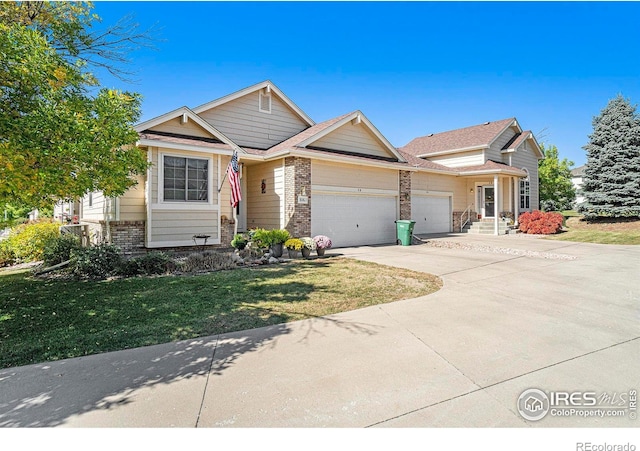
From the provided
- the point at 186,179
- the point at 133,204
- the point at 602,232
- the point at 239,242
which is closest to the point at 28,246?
the point at 133,204

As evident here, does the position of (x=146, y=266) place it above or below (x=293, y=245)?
below

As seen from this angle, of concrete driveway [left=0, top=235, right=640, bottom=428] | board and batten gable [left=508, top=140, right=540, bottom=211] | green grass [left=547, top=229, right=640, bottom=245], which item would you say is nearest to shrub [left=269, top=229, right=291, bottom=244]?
concrete driveway [left=0, top=235, right=640, bottom=428]

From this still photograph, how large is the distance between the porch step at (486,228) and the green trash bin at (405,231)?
6.90 metres

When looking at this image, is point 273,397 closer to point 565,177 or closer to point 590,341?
point 590,341

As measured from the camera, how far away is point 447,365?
3.54m

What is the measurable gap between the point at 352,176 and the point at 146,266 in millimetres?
9207

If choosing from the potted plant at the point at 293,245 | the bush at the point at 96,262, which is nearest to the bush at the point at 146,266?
the bush at the point at 96,262

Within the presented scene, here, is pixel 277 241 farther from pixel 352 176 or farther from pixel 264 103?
pixel 264 103

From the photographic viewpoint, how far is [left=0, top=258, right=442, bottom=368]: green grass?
4375 millimetres

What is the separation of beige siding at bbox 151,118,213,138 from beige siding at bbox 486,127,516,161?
56.7 feet

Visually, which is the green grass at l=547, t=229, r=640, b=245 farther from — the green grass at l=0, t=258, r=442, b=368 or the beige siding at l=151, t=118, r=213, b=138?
the beige siding at l=151, t=118, r=213, b=138

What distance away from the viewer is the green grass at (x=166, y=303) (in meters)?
4.38

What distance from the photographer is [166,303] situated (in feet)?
19.5
